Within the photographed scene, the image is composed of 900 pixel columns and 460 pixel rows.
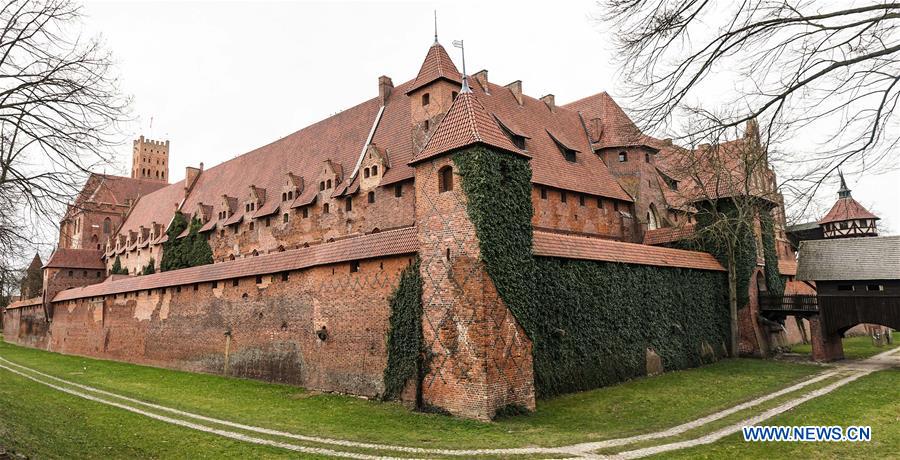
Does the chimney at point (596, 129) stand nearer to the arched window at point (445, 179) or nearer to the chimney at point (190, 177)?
the arched window at point (445, 179)

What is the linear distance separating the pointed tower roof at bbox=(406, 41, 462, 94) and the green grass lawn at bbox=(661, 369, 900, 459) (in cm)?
1659

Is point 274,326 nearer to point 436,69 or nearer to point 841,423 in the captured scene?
point 436,69

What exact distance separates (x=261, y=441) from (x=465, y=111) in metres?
9.77

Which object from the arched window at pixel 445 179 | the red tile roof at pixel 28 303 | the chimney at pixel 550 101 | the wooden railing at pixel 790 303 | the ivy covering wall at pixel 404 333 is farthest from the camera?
the red tile roof at pixel 28 303

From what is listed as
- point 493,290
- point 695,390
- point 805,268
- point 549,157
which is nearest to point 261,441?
point 493,290

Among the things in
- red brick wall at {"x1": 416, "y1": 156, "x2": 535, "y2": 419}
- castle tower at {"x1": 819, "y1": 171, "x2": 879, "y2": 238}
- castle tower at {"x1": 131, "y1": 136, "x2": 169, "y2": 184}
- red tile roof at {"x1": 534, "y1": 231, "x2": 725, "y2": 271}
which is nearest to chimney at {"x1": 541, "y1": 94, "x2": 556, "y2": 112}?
red tile roof at {"x1": 534, "y1": 231, "x2": 725, "y2": 271}

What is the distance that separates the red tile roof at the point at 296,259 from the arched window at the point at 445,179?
1.62 metres

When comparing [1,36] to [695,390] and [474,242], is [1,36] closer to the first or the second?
[474,242]

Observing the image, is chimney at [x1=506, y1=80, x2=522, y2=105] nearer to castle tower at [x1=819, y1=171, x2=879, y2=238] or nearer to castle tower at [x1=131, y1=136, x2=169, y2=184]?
castle tower at [x1=819, y1=171, x2=879, y2=238]

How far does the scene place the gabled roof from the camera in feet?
72.4

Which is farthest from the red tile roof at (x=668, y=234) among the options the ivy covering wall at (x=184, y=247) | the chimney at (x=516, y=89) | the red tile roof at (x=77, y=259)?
the red tile roof at (x=77, y=259)

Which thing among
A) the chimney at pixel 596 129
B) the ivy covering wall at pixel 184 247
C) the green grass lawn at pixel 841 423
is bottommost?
the green grass lawn at pixel 841 423

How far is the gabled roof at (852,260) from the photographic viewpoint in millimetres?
22078

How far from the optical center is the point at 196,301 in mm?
24828
